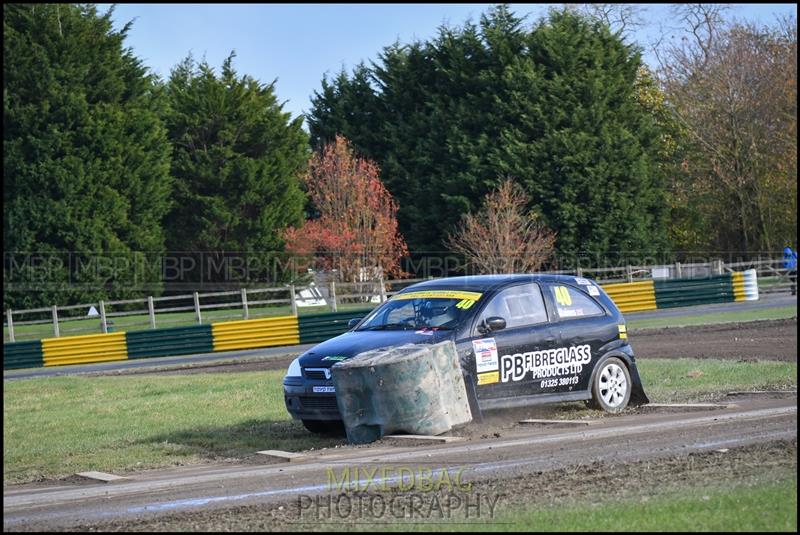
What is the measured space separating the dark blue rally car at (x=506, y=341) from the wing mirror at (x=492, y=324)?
0.04 ft

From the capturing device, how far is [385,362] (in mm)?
10188

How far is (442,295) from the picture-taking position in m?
11.8

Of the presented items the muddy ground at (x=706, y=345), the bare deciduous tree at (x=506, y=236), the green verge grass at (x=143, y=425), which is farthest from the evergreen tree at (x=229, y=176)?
the green verge grass at (x=143, y=425)

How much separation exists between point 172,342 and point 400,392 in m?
22.4

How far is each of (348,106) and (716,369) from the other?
144 feet

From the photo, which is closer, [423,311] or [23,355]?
[423,311]

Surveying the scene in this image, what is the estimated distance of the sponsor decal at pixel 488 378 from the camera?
36.1ft

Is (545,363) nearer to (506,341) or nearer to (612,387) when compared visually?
(506,341)

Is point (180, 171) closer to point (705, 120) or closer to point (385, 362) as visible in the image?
point (705, 120)

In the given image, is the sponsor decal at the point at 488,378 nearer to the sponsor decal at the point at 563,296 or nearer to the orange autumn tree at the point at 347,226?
the sponsor decal at the point at 563,296

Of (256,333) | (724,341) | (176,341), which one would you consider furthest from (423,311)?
(176,341)

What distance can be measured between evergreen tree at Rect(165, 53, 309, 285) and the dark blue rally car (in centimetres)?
3886

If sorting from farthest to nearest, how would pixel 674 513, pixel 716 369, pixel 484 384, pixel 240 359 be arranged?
pixel 240 359, pixel 716 369, pixel 484 384, pixel 674 513

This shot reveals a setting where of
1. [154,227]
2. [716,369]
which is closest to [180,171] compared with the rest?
[154,227]
